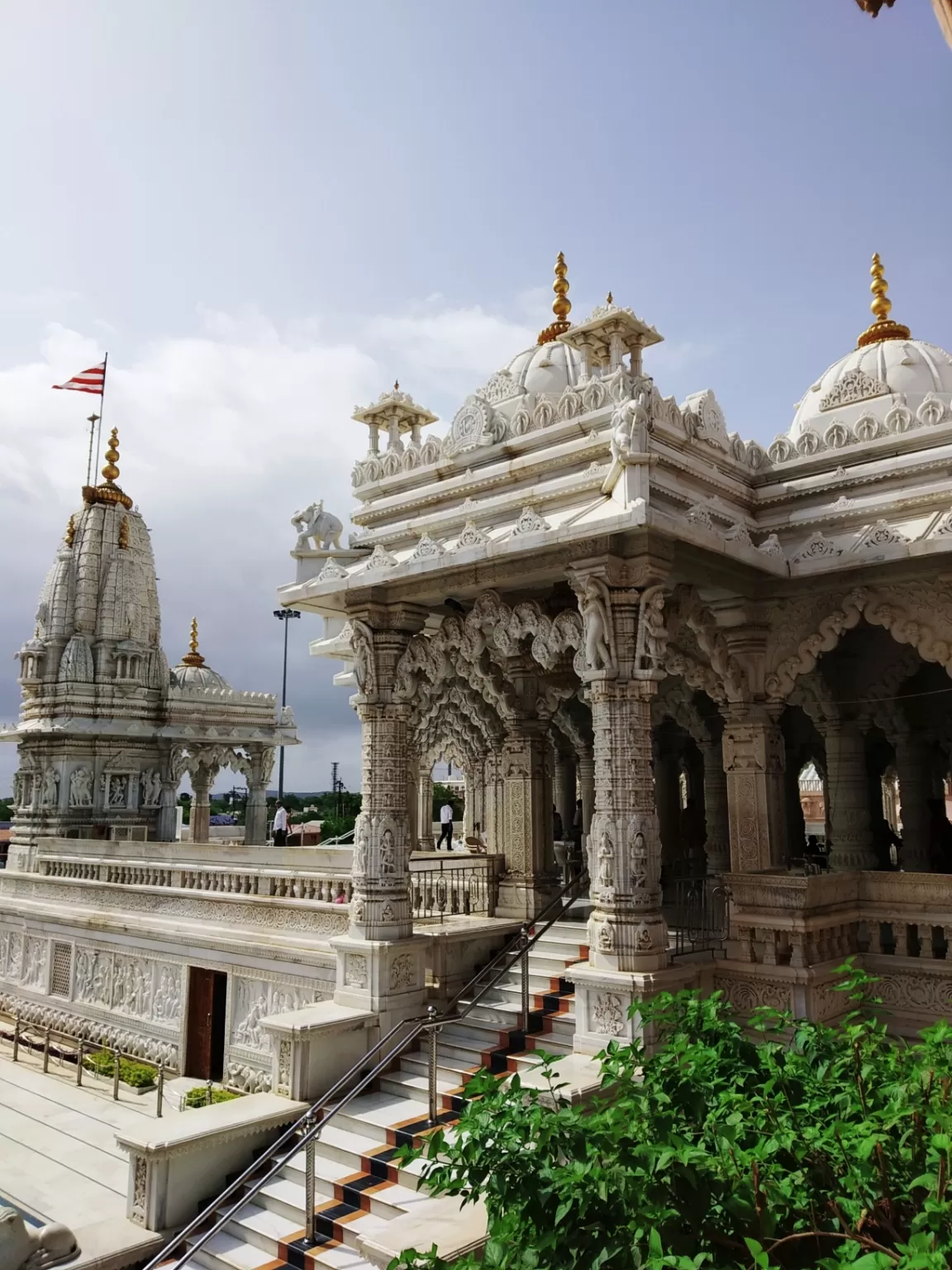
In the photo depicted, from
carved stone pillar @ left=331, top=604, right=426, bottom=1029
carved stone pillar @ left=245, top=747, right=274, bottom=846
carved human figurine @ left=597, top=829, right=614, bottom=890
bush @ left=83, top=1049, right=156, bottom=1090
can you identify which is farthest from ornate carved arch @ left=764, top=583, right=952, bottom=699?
carved stone pillar @ left=245, top=747, right=274, bottom=846

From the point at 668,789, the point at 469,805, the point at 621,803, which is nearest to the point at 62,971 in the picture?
the point at 469,805

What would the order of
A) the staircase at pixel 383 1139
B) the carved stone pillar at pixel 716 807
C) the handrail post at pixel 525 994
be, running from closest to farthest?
the staircase at pixel 383 1139 → the handrail post at pixel 525 994 → the carved stone pillar at pixel 716 807

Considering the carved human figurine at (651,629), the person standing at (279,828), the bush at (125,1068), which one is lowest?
the bush at (125,1068)

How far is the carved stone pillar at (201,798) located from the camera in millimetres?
27812

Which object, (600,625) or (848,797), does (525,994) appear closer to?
(600,625)

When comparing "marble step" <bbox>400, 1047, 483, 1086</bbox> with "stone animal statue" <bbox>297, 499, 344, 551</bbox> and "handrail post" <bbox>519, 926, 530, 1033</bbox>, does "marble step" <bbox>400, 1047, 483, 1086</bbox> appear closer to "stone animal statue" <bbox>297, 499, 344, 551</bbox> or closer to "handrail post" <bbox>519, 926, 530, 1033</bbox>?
"handrail post" <bbox>519, 926, 530, 1033</bbox>

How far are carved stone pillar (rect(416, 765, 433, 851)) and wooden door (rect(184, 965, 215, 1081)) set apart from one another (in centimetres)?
637

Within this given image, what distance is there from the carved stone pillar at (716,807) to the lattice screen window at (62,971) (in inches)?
Result: 434

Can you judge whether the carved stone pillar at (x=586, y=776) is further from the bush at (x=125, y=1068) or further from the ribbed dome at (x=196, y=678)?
the ribbed dome at (x=196, y=678)

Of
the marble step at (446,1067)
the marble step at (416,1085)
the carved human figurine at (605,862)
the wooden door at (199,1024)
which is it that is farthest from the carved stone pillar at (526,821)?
the wooden door at (199,1024)

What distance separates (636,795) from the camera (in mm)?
8711

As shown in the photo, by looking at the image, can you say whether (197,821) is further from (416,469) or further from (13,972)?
(416,469)

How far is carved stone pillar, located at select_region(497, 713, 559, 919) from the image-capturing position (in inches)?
477

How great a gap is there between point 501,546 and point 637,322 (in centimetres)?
304
